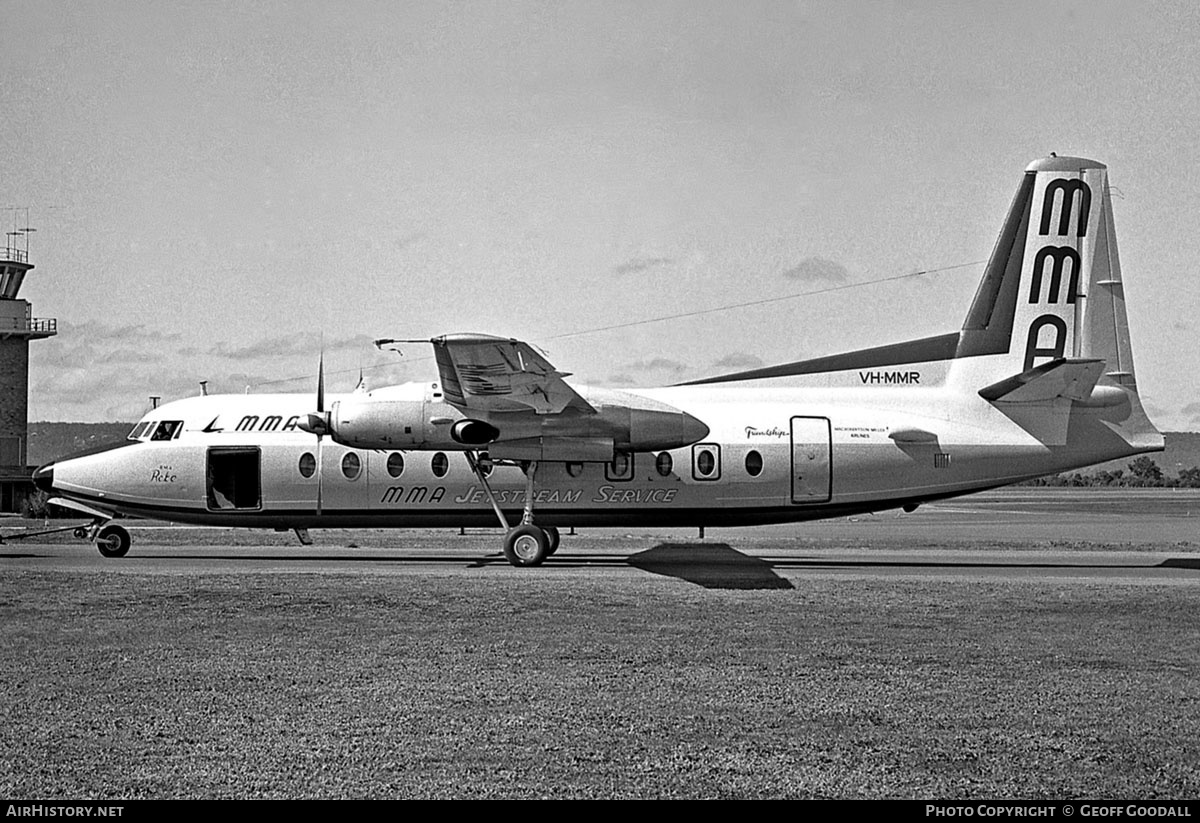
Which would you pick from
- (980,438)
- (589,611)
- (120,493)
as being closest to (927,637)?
(589,611)

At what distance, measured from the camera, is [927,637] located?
13.3 meters

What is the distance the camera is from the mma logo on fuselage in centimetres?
2306

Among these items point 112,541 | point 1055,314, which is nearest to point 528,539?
point 112,541

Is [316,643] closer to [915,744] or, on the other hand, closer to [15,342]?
[915,744]

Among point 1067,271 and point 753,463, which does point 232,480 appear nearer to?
point 753,463

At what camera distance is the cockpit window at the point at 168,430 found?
24.1m

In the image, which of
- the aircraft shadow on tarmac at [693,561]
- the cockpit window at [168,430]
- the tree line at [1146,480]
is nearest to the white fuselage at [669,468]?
the cockpit window at [168,430]

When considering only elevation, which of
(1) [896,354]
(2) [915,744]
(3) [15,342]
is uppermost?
(3) [15,342]

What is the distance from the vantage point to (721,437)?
2298cm

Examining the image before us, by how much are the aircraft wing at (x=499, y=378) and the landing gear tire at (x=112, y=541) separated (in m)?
7.88

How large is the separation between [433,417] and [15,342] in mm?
47254

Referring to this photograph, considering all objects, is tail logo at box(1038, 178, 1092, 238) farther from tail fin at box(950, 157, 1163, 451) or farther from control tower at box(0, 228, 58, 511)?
control tower at box(0, 228, 58, 511)

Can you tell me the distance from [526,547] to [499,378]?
3.40 metres

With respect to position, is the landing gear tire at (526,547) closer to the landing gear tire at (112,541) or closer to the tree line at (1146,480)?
the landing gear tire at (112,541)
